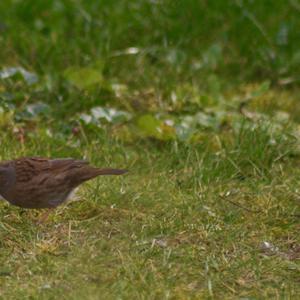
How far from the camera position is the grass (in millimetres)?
4469

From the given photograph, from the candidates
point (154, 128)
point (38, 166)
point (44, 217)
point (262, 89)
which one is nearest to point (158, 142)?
point (154, 128)

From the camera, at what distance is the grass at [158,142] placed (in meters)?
4.47

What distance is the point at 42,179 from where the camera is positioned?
5.09m

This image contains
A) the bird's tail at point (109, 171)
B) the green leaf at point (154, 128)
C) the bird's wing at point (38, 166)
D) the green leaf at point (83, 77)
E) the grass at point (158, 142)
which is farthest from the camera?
the green leaf at point (83, 77)

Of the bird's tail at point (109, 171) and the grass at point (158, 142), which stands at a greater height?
the bird's tail at point (109, 171)

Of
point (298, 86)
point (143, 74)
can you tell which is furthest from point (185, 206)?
point (298, 86)

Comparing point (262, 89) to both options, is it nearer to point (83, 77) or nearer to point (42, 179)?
point (83, 77)

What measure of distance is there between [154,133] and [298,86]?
1960 millimetres

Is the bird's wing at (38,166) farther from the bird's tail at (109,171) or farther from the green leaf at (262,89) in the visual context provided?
the green leaf at (262,89)

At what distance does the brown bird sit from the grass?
0.13 meters

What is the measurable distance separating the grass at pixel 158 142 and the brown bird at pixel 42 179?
5.1 inches

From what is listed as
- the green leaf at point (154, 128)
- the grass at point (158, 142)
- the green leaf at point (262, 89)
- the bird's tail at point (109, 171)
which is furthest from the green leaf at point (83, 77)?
the bird's tail at point (109, 171)

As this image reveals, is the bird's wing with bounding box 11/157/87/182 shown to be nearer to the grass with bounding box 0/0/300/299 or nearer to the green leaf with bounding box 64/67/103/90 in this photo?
the grass with bounding box 0/0/300/299

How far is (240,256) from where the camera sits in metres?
4.71
